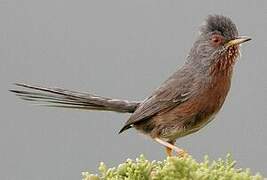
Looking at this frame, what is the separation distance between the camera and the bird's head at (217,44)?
5336 mm

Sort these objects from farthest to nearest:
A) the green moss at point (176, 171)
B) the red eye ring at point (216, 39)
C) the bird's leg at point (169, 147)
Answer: the red eye ring at point (216, 39), the bird's leg at point (169, 147), the green moss at point (176, 171)

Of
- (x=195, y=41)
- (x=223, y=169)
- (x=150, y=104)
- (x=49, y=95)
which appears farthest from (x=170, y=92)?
(x=223, y=169)

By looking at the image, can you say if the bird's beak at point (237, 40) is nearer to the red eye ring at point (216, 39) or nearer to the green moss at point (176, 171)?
the red eye ring at point (216, 39)

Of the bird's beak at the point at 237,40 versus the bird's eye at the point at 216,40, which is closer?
the bird's beak at the point at 237,40

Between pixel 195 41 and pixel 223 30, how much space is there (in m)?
0.45

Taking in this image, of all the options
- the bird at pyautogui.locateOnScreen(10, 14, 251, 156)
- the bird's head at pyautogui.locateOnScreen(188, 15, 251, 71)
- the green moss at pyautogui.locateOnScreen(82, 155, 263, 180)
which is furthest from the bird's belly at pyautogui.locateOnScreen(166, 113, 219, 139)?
the green moss at pyautogui.locateOnScreen(82, 155, 263, 180)

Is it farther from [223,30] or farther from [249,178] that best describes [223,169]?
[223,30]

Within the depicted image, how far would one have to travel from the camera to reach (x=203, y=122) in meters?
5.30

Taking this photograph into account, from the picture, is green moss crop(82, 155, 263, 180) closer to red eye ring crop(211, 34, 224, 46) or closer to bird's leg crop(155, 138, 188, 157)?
bird's leg crop(155, 138, 188, 157)

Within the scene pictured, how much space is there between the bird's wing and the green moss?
170 cm

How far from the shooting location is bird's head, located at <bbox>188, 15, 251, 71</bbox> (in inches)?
210

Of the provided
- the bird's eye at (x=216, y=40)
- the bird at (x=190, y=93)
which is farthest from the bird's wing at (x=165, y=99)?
the bird's eye at (x=216, y=40)

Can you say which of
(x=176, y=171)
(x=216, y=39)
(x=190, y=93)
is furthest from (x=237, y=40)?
(x=176, y=171)

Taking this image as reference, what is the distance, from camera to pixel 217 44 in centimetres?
550
